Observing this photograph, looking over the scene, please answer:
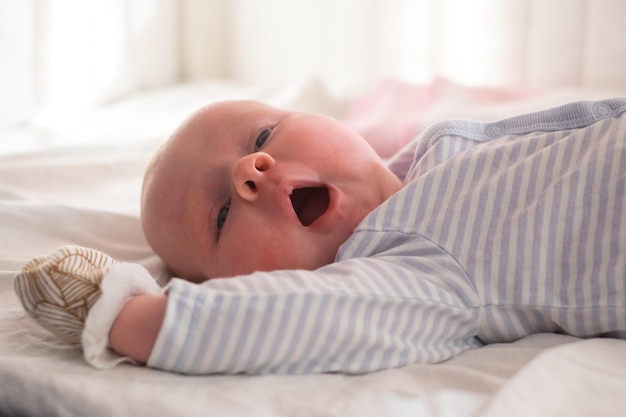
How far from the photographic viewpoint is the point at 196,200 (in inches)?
34.2

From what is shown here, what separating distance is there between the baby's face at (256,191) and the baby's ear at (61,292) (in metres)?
0.18

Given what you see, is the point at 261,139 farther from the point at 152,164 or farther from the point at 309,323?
the point at 309,323

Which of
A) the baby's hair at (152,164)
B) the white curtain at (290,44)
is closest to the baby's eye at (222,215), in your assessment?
the baby's hair at (152,164)

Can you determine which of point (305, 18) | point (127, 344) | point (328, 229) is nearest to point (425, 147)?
point (328, 229)

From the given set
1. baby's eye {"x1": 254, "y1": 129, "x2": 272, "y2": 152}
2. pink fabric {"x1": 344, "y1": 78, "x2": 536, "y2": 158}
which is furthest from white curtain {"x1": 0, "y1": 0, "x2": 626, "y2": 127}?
baby's eye {"x1": 254, "y1": 129, "x2": 272, "y2": 152}

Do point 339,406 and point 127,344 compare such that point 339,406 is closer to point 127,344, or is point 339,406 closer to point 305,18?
point 127,344

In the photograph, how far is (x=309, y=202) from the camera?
89cm

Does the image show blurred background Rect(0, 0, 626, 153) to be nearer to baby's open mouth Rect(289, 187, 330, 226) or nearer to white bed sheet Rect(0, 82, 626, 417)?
baby's open mouth Rect(289, 187, 330, 226)

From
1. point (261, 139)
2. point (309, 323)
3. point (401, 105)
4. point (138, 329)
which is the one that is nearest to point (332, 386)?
point (309, 323)

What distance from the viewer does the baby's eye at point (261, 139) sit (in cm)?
90

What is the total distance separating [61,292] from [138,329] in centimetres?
8

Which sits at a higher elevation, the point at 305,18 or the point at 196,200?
the point at 305,18

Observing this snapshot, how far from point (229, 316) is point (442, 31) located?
155 centimetres

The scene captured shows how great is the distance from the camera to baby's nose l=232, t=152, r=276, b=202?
2.65 feet
